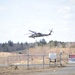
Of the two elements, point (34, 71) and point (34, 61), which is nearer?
point (34, 71)

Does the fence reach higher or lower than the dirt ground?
higher

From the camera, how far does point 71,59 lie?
154 ft

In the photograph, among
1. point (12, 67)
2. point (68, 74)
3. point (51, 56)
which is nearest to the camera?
point (68, 74)

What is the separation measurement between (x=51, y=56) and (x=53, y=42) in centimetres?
7030

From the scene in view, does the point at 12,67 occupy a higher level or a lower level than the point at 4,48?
lower

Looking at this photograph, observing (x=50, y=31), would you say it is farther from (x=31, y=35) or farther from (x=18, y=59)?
(x=18, y=59)

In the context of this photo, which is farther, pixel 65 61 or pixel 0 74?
pixel 65 61

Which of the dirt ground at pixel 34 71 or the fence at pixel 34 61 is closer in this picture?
the dirt ground at pixel 34 71

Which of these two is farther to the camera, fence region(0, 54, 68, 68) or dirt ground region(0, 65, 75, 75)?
fence region(0, 54, 68, 68)

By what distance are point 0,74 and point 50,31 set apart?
1011 inches

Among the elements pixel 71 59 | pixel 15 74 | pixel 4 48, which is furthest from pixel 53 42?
pixel 15 74

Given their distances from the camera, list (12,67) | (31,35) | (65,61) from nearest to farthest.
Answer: (12,67) < (65,61) < (31,35)

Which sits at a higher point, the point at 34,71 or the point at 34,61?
the point at 34,61

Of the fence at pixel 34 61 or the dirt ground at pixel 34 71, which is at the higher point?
the fence at pixel 34 61
